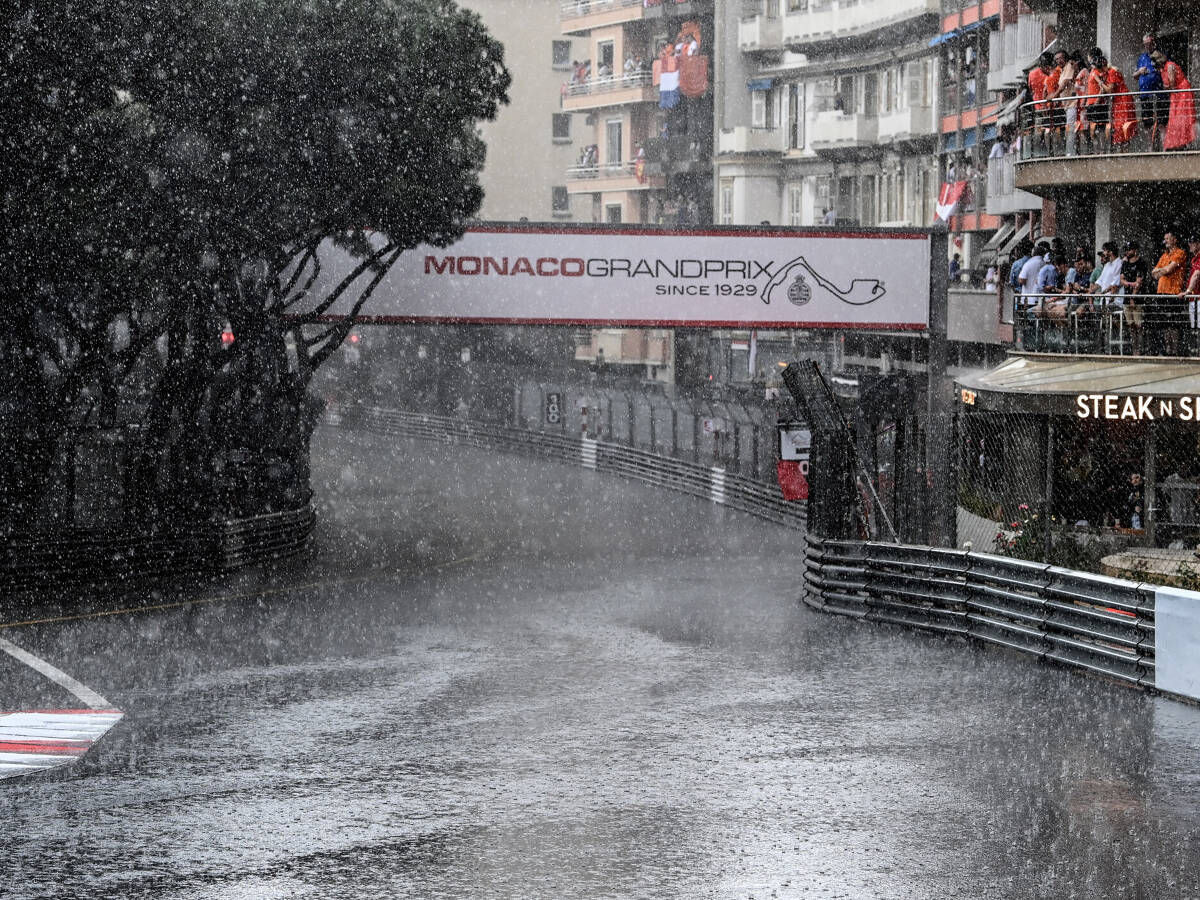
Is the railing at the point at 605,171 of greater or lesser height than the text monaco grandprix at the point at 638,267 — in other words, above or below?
above

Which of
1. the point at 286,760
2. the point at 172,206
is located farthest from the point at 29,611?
the point at 286,760

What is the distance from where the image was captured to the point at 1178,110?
2688 cm

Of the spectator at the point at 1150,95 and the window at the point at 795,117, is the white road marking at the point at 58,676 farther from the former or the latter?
the window at the point at 795,117

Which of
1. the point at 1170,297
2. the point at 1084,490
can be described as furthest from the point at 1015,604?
the point at 1170,297

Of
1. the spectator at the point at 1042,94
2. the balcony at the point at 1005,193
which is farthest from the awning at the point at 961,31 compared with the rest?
the spectator at the point at 1042,94

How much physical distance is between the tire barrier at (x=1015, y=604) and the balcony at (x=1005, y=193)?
20.6m

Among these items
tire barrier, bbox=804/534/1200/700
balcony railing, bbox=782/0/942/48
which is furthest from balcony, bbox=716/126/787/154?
tire barrier, bbox=804/534/1200/700

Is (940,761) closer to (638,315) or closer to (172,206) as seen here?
(172,206)

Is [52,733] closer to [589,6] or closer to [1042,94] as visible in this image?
[1042,94]

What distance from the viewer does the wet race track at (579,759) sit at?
12047mm

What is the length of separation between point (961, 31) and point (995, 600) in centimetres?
3517

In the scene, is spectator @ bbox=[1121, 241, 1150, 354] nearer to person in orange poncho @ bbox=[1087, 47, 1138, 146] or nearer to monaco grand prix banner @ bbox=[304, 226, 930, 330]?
person in orange poncho @ bbox=[1087, 47, 1138, 146]

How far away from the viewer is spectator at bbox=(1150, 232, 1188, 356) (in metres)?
26.2

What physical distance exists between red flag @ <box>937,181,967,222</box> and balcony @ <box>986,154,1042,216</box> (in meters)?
4.75
